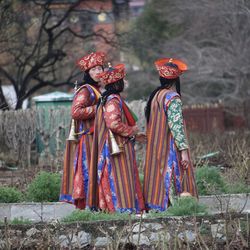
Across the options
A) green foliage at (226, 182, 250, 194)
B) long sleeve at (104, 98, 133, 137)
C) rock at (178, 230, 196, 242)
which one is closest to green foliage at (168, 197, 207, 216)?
rock at (178, 230, 196, 242)

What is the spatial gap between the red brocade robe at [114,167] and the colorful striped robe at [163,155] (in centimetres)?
18

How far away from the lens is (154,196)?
10.3 metres

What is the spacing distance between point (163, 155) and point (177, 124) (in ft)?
1.28

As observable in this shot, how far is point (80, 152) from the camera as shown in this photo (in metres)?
11.0

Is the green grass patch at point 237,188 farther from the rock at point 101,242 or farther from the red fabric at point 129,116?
the rock at point 101,242

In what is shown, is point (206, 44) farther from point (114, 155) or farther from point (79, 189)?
point (114, 155)

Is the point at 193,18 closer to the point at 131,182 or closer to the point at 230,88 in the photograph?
the point at 230,88

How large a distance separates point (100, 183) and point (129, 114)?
816mm

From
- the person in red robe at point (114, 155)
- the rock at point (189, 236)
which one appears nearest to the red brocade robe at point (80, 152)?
the person in red robe at point (114, 155)

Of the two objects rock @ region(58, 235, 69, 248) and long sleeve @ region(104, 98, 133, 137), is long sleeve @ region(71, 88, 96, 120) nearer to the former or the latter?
long sleeve @ region(104, 98, 133, 137)

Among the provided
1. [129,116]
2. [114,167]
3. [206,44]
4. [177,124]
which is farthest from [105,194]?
[206,44]

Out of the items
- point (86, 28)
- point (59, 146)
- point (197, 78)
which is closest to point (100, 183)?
point (59, 146)

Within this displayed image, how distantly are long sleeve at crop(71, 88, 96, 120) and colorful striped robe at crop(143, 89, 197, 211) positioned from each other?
784 mm

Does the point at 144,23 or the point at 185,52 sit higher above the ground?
the point at 144,23
